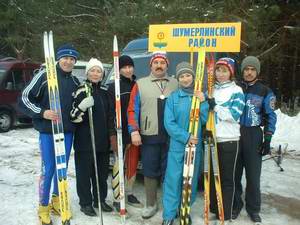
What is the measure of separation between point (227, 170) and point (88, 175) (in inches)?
64.7

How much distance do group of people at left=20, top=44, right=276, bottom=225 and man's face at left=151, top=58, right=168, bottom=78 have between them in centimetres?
1

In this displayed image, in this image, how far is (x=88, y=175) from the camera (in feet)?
17.3

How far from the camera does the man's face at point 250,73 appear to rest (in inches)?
203

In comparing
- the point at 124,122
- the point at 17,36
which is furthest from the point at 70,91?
the point at 17,36

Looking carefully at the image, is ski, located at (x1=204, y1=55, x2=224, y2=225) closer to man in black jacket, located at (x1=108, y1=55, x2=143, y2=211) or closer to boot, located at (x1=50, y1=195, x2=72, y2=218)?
man in black jacket, located at (x1=108, y1=55, x2=143, y2=211)

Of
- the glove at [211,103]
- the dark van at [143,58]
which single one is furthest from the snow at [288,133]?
the glove at [211,103]

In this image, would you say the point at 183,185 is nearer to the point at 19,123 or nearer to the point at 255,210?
the point at 255,210

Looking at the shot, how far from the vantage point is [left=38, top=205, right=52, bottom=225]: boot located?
16.5 ft

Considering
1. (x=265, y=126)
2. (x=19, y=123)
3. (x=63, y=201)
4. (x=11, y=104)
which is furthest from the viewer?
(x=19, y=123)

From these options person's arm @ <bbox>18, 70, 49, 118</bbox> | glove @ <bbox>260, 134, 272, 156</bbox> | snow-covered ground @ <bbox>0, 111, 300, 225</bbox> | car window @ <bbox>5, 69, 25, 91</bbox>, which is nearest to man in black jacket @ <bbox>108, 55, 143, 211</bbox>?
snow-covered ground @ <bbox>0, 111, 300, 225</bbox>

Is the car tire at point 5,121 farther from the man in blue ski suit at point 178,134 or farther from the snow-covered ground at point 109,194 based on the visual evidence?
the man in blue ski suit at point 178,134

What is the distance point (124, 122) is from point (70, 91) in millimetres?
833

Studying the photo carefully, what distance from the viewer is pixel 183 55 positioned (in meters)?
6.75

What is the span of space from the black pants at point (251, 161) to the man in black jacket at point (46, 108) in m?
2.03
